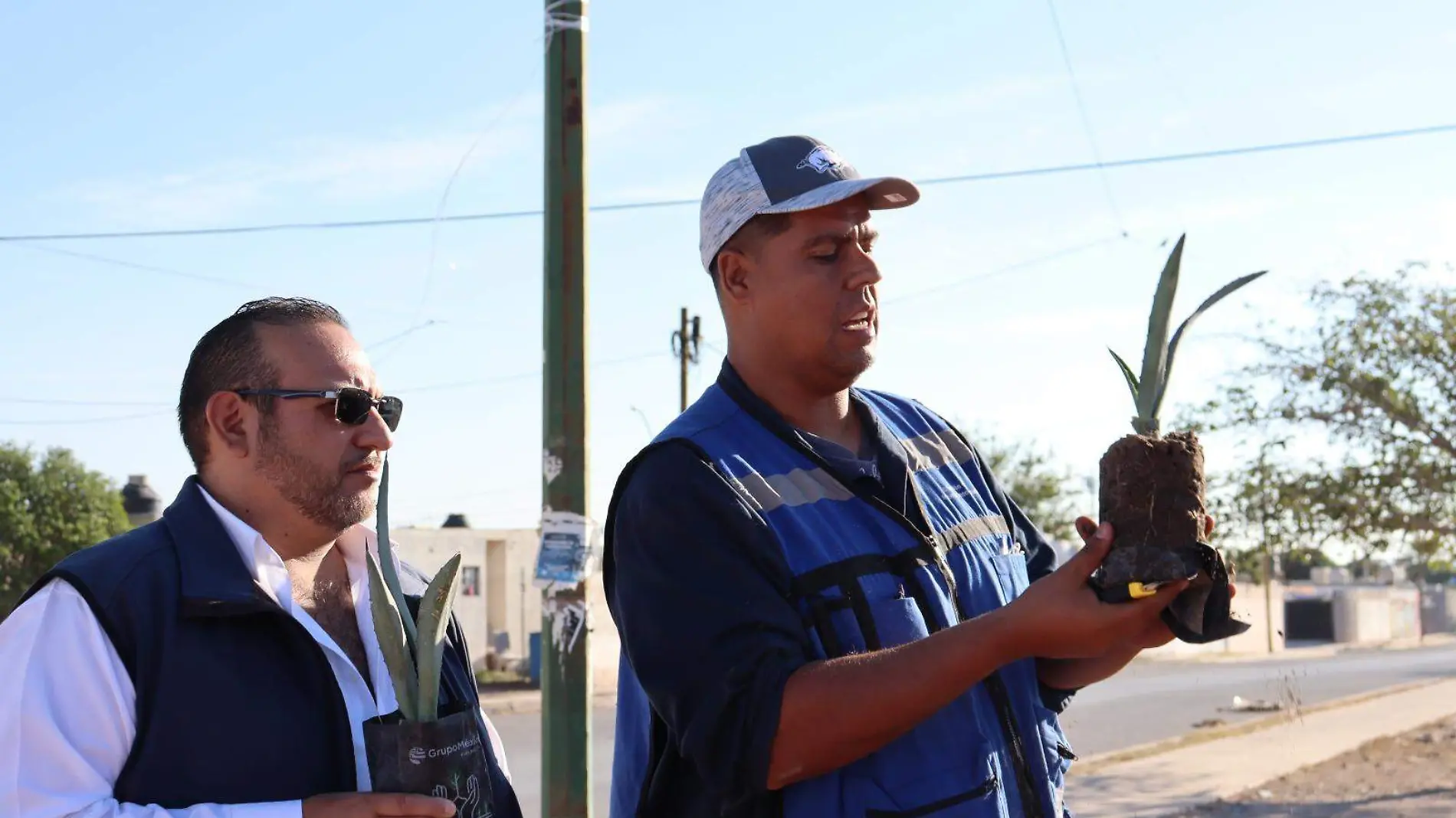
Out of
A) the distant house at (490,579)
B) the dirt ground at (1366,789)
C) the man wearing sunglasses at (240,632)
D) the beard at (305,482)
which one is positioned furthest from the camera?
the distant house at (490,579)

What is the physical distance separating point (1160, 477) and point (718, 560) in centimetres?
67

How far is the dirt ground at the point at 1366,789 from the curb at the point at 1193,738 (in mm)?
688

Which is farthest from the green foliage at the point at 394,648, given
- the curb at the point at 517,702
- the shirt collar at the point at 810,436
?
the curb at the point at 517,702

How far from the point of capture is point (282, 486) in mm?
2635

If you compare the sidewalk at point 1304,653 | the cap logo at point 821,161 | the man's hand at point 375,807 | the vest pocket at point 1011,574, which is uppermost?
the cap logo at point 821,161

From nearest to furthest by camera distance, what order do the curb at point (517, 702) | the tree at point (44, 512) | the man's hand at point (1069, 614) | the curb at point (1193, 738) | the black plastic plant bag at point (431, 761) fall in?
the man's hand at point (1069, 614) → the black plastic plant bag at point (431, 761) → the curb at point (1193, 738) → the curb at point (517, 702) → the tree at point (44, 512)

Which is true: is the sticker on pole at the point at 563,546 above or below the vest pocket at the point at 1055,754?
above

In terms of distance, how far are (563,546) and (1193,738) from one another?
11024 mm

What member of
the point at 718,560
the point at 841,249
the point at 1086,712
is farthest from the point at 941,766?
→ the point at 1086,712

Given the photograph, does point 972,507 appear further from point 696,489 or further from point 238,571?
point 238,571

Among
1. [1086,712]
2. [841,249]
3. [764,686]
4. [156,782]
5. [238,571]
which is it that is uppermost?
[841,249]

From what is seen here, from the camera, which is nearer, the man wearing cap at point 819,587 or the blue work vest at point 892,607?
the man wearing cap at point 819,587

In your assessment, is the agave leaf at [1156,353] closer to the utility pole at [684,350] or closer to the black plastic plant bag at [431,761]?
the black plastic plant bag at [431,761]

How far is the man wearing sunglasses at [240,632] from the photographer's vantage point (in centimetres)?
224
